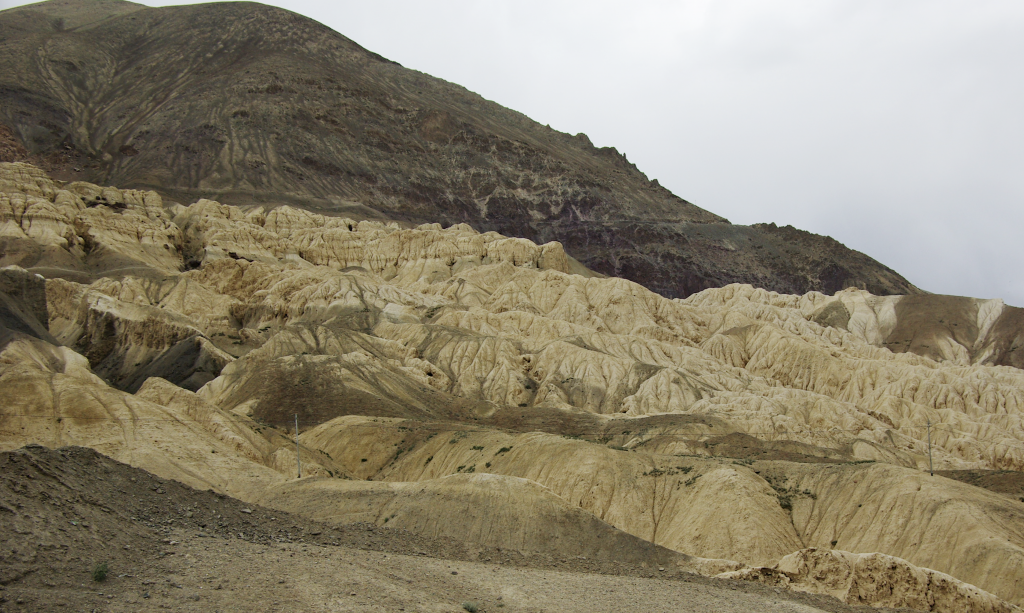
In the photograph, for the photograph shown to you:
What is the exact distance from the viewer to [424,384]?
75.3 metres

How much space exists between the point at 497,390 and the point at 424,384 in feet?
25.5

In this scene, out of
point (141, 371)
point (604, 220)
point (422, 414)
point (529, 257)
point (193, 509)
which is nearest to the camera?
point (193, 509)

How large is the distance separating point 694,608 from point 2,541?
14981 mm

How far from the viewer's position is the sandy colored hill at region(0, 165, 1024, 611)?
33.3 m

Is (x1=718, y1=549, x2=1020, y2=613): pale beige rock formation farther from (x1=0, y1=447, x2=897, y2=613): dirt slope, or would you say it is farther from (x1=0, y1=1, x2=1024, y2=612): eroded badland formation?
(x1=0, y1=447, x2=897, y2=613): dirt slope

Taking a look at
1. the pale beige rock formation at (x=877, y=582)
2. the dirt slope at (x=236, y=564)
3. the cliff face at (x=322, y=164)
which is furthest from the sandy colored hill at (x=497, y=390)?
the cliff face at (x=322, y=164)

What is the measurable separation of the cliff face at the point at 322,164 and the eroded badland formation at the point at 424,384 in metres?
0.85

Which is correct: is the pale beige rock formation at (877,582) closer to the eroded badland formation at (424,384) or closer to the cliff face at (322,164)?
the eroded badland formation at (424,384)

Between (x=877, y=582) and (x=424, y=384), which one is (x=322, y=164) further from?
(x=877, y=582)

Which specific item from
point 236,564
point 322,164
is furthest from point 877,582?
point 322,164

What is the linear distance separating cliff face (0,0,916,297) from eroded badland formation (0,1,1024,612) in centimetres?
85

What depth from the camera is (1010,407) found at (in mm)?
80500

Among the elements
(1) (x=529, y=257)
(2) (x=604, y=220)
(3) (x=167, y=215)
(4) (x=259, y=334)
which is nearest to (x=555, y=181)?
(2) (x=604, y=220)

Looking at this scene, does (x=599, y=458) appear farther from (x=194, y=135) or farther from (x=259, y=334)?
(x=194, y=135)
